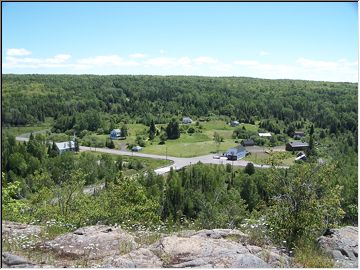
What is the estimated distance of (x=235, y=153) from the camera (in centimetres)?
5516

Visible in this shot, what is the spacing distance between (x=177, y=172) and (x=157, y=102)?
5471 cm

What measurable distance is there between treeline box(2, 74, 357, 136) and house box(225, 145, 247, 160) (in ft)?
52.9

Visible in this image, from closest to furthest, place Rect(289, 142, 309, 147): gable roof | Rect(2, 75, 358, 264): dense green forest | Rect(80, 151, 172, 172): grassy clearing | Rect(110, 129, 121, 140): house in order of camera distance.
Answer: Rect(2, 75, 358, 264): dense green forest → Rect(80, 151, 172, 172): grassy clearing → Rect(289, 142, 309, 147): gable roof → Rect(110, 129, 121, 140): house

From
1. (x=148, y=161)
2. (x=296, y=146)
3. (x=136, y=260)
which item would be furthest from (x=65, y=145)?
(x=136, y=260)

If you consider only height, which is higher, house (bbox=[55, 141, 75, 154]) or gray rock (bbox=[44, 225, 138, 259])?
gray rock (bbox=[44, 225, 138, 259])

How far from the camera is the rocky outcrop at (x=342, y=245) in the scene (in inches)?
207

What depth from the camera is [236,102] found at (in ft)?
306

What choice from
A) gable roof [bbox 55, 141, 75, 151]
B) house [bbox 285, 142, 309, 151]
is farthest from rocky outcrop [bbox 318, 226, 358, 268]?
gable roof [bbox 55, 141, 75, 151]

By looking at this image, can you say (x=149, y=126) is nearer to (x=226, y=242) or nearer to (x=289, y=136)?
(x=289, y=136)

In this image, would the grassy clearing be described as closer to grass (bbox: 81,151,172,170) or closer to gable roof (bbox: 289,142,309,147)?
grass (bbox: 81,151,172,170)

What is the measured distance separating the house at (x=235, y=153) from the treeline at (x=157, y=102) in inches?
635

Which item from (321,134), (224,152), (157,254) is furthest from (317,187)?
(321,134)

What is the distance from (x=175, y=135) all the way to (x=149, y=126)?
9705 millimetres

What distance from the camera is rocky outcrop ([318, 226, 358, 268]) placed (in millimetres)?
5254
